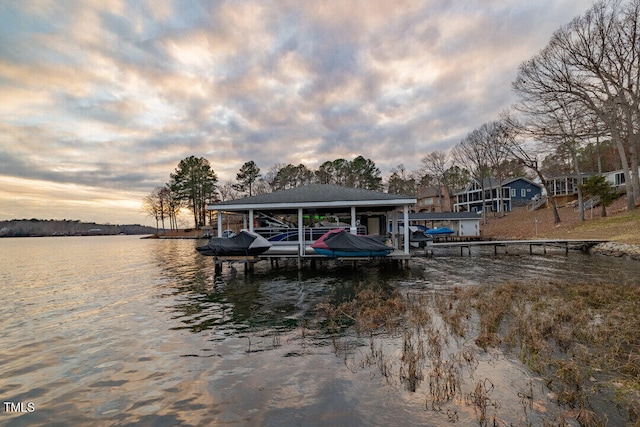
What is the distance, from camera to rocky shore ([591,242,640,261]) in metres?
19.5

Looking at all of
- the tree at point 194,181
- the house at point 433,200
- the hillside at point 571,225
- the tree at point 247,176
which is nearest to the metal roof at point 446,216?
the hillside at point 571,225

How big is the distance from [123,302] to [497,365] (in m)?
12.2

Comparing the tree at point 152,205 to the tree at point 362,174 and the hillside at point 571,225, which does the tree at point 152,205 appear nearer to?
the tree at point 362,174

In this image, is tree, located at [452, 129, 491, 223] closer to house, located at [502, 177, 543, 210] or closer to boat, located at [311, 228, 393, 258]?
house, located at [502, 177, 543, 210]

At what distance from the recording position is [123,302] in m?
11.7

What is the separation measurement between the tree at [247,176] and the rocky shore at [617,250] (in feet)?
194

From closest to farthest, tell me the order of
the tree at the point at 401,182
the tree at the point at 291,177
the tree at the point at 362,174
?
1. the tree at the point at 291,177
2. the tree at the point at 362,174
3. the tree at the point at 401,182

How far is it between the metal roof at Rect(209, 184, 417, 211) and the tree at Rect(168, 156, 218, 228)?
5194cm

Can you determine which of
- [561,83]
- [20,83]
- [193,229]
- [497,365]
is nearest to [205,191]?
[193,229]

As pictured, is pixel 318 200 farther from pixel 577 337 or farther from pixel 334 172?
pixel 334 172

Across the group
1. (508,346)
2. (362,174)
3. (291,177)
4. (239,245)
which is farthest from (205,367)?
(362,174)

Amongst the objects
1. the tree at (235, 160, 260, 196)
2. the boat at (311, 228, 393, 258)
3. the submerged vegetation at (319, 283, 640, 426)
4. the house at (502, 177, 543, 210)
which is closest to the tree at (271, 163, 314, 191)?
the tree at (235, 160, 260, 196)

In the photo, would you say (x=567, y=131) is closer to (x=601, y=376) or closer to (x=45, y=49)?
(x=601, y=376)

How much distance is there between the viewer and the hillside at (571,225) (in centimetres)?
2519
